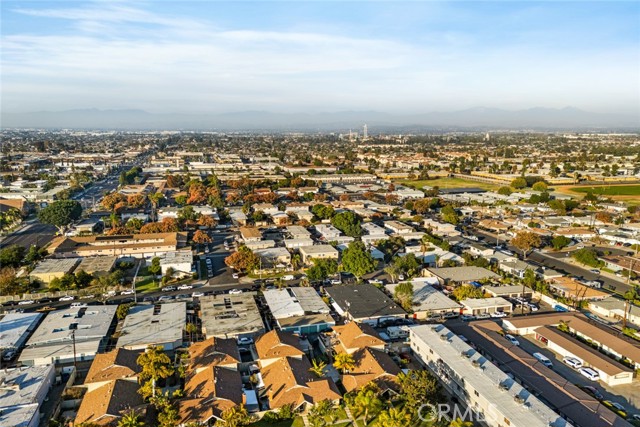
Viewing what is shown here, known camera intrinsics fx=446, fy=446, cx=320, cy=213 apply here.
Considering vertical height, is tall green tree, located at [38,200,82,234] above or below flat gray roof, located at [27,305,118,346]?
above

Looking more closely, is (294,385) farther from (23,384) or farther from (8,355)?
(8,355)

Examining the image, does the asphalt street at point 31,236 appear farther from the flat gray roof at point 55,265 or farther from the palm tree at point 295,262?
the palm tree at point 295,262

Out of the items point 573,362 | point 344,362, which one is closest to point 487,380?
point 344,362

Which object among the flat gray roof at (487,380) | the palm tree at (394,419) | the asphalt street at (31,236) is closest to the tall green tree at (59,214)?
the asphalt street at (31,236)

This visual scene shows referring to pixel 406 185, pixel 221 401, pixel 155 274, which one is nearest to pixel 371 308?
pixel 221 401

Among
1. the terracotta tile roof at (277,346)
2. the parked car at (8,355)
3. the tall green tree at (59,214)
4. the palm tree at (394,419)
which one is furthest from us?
the tall green tree at (59,214)

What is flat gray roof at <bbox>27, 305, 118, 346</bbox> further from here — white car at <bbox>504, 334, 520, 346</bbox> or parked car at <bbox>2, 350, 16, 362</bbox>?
white car at <bbox>504, 334, 520, 346</bbox>

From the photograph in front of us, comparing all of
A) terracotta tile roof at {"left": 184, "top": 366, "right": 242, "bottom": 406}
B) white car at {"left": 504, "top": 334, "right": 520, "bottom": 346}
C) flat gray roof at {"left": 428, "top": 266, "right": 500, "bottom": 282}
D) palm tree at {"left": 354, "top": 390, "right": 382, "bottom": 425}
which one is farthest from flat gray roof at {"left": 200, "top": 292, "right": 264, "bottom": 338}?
Result: flat gray roof at {"left": 428, "top": 266, "right": 500, "bottom": 282}
